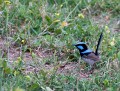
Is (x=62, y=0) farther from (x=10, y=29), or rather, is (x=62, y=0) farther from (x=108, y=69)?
(x=108, y=69)

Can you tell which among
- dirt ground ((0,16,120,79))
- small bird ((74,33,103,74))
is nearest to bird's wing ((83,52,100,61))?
small bird ((74,33,103,74))

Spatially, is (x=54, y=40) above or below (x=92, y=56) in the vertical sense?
above

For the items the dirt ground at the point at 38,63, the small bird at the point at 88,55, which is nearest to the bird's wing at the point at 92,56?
the small bird at the point at 88,55

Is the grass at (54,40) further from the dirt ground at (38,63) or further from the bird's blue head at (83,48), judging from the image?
the bird's blue head at (83,48)

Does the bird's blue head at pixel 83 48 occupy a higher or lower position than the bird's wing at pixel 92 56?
higher

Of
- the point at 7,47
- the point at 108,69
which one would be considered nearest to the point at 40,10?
the point at 7,47

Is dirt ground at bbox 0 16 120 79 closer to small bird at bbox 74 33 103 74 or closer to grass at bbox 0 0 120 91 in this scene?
grass at bbox 0 0 120 91

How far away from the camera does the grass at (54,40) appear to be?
4.43 meters

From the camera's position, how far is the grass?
4.43 m

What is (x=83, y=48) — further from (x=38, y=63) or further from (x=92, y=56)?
(x=38, y=63)

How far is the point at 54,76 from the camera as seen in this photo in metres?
4.45

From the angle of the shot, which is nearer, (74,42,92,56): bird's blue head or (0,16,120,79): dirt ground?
(0,16,120,79): dirt ground

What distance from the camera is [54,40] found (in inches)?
210

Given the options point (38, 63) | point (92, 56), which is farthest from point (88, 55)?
point (38, 63)
